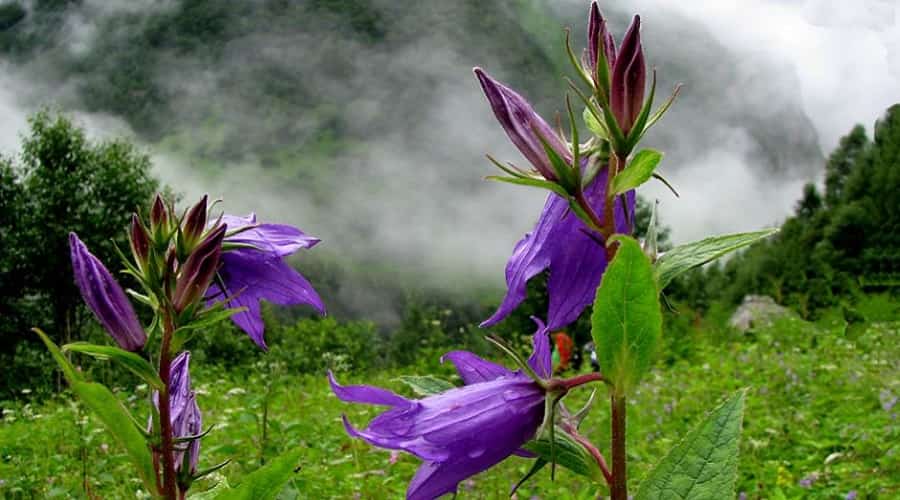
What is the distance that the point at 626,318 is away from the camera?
28.0 inches

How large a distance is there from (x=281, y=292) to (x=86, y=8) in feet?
255

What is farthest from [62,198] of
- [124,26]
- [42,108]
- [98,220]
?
[124,26]

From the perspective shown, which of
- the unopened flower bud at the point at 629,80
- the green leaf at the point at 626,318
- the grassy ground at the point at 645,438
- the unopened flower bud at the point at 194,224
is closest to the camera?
the green leaf at the point at 626,318

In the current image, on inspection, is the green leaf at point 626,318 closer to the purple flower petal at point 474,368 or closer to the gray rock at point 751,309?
the purple flower petal at point 474,368

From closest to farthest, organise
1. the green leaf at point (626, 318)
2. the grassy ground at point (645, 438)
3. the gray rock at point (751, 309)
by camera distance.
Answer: the green leaf at point (626, 318) < the grassy ground at point (645, 438) < the gray rock at point (751, 309)

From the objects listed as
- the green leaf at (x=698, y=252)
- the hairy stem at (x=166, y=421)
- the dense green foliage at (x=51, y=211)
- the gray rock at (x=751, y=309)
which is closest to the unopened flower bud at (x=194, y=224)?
the hairy stem at (x=166, y=421)

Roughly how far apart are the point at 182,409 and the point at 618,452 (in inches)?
22.9

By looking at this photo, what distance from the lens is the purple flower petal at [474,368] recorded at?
2.75 feet

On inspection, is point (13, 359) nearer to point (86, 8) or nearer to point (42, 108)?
point (42, 108)

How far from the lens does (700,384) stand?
17.5 ft

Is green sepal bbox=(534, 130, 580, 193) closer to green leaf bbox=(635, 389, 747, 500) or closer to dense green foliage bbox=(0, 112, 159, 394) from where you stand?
green leaf bbox=(635, 389, 747, 500)

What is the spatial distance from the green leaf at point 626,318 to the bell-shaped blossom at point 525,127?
128mm

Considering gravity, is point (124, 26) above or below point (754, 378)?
above

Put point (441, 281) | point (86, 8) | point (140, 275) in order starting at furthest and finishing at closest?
point (441, 281), point (86, 8), point (140, 275)
